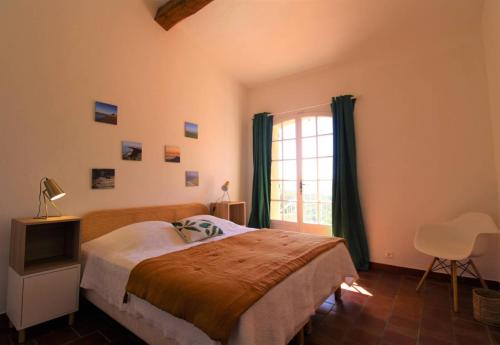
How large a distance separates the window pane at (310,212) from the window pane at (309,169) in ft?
1.38

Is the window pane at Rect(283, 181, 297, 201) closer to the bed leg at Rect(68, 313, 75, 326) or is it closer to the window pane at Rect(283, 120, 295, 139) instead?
the window pane at Rect(283, 120, 295, 139)

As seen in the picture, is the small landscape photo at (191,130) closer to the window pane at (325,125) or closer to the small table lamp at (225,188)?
the small table lamp at (225,188)

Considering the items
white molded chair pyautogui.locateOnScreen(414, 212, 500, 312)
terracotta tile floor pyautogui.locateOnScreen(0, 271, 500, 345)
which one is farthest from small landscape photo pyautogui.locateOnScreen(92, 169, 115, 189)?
white molded chair pyautogui.locateOnScreen(414, 212, 500, 312)

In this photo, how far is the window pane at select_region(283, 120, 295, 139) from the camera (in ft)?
13.6

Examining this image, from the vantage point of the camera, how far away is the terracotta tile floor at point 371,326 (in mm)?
1816

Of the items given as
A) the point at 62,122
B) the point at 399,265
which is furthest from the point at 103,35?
the point at 399,265

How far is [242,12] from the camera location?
117 inches

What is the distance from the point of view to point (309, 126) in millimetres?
3967

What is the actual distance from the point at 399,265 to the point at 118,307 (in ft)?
10.4

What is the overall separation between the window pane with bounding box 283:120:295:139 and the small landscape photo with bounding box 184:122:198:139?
1.54 m

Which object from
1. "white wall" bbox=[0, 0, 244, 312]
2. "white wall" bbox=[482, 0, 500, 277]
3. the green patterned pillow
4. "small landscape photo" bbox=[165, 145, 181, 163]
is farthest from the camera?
"small landscape photo" bbox=[165, 145, 181, 163]

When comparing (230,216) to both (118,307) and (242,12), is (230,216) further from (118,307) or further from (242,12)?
(242,12)

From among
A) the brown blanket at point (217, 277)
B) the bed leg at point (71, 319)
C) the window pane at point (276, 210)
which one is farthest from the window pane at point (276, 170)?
the bed leg at point (71, 319)

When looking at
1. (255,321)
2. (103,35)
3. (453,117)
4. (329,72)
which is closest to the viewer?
(255,321)
